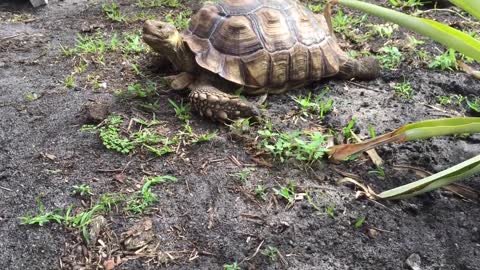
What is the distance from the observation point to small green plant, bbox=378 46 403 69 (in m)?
3.68

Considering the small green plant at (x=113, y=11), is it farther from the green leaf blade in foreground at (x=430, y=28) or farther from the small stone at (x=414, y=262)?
the small stone at (x=414, y=262)

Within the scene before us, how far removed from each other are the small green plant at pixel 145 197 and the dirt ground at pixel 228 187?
0.05 metres

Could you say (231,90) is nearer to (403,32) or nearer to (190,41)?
(190,41)

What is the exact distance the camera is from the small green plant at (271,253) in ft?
6.97

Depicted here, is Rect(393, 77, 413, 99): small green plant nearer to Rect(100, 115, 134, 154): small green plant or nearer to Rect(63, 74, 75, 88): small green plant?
Rect(100, 115, 134, 154): small green plant

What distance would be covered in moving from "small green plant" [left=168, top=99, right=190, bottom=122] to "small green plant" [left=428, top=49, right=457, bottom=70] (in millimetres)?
1850

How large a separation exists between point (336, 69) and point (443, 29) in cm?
110

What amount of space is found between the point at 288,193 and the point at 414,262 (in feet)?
2.21

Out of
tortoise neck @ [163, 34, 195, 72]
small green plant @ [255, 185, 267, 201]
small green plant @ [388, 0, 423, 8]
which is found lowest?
small green plant @ [255, 185, 267, 201]

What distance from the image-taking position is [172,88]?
331cm

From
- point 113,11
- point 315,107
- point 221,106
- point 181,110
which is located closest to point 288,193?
point 221,106

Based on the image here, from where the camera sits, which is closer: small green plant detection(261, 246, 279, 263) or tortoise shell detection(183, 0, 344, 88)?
small green plant detection(261, 246, 279, 263)

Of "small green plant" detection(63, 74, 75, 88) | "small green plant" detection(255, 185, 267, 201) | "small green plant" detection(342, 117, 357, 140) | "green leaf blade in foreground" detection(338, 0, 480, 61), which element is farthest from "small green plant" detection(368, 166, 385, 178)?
"small green plant" detection(63, 74, 75, 88)

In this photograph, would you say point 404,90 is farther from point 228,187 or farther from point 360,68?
point 228,187
